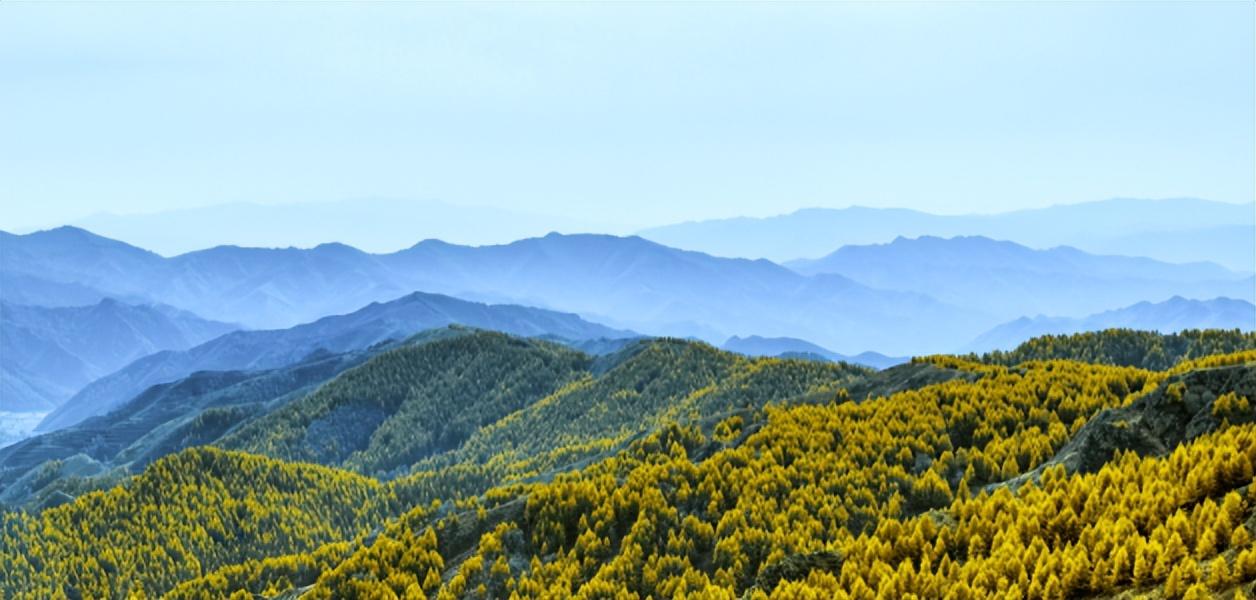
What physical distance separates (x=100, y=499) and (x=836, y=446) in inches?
2858

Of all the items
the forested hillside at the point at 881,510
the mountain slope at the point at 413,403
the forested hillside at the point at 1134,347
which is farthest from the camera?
the mountain slope at the point at 413,403

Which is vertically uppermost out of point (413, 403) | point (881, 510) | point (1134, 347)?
point (1134, 347)

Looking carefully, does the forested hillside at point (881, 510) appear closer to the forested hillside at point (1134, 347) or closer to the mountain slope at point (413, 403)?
the forested hillside at point (1134, 347)

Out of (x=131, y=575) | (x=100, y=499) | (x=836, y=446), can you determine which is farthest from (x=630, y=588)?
(x=100, y=499)

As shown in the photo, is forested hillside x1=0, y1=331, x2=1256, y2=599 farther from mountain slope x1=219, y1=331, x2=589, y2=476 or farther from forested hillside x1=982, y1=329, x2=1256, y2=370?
mountain slope x1=219, y1=331, x2=589, y2=476

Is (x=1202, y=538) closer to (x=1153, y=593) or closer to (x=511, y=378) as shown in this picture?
(x=1153, y=593)

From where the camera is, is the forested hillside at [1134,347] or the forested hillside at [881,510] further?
the forested hillside at [1134,347]

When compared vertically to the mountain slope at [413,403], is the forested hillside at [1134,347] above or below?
above

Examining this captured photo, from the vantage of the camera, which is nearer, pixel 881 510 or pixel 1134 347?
pixel 881 510

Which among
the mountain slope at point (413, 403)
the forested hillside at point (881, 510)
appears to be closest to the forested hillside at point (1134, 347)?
the forested hillside at point (881, 510)

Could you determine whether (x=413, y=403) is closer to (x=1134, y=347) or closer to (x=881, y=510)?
(x=1134, y=347)

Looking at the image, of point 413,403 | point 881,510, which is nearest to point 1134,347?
point 881,510

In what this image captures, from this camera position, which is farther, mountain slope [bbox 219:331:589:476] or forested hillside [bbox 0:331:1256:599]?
mountain slope [bbox 219:331:589:476]

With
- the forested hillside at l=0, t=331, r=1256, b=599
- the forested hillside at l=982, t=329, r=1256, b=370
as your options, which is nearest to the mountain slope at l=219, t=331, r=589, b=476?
the forested hillside at l=0, t=331, r=1256, b=599
